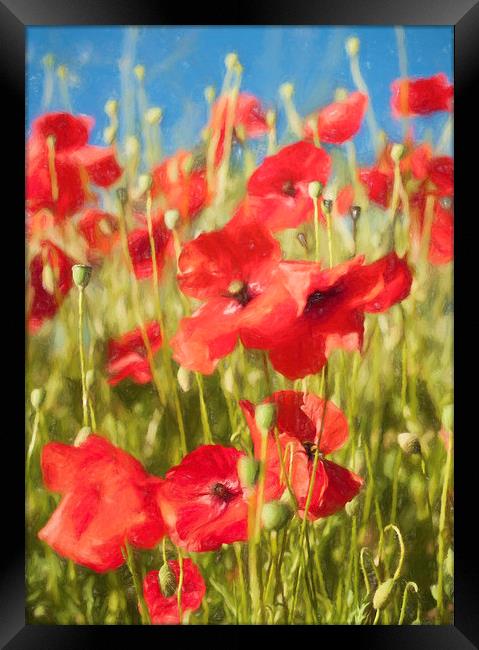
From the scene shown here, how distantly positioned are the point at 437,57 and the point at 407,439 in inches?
25.6

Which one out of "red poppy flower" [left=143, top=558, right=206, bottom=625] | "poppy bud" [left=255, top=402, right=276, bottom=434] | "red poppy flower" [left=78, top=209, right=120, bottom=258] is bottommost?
"red poppy flower" [left=143, top=558, right=206, bottom=625]

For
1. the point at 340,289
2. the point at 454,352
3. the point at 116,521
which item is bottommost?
the point at 116,521

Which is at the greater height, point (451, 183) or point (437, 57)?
point (437, 57)

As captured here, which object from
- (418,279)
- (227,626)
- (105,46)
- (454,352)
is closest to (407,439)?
(454,352)

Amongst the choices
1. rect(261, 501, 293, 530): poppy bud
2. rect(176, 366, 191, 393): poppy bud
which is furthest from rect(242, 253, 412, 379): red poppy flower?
rect(261, 501, 293, 530): poppy bud

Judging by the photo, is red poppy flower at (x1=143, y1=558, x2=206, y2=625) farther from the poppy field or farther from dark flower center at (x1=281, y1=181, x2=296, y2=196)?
dark flower center at (x1=281, y1=181, x2=296, y2=196)

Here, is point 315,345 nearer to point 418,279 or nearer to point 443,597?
point 418,279

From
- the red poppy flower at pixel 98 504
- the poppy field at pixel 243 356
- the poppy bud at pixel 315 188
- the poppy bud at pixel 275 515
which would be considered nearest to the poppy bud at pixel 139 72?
the poppy field at pixel 243 356

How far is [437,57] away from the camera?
2.96ft

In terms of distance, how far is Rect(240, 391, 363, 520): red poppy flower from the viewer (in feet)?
2.90

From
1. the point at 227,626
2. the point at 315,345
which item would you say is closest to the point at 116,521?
the point at 227,626

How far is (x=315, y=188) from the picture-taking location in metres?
0.89

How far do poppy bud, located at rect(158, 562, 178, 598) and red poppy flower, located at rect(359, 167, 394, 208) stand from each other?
0.71 meters
